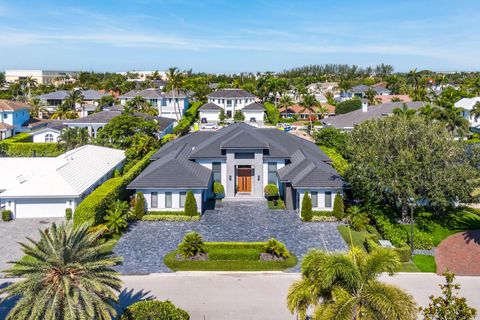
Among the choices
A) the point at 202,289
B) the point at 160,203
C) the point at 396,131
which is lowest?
the point at 202,289

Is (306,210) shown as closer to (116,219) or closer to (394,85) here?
(116,219)

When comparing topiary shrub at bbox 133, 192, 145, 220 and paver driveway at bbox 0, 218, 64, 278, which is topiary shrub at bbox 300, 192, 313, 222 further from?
paver driveway at bbox 0, 218, 64, 278

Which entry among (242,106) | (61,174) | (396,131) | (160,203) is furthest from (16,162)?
(242,106)

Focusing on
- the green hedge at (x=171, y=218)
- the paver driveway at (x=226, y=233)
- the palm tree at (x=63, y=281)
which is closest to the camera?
the palm tree at (x=63, y=281)

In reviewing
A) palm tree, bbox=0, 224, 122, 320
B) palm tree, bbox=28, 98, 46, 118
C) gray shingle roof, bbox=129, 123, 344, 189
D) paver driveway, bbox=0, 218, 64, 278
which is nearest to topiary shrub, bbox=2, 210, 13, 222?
paver driveway, bbox=0, 218, 64, 278

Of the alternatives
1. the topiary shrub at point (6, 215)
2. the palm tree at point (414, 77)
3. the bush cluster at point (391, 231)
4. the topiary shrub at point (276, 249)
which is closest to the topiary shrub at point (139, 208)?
the topiary shrub at point (6, 215)

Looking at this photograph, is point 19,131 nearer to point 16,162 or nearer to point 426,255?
point 16,162

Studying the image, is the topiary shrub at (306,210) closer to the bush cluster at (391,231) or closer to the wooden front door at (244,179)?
the bush cluster at (391,231)
